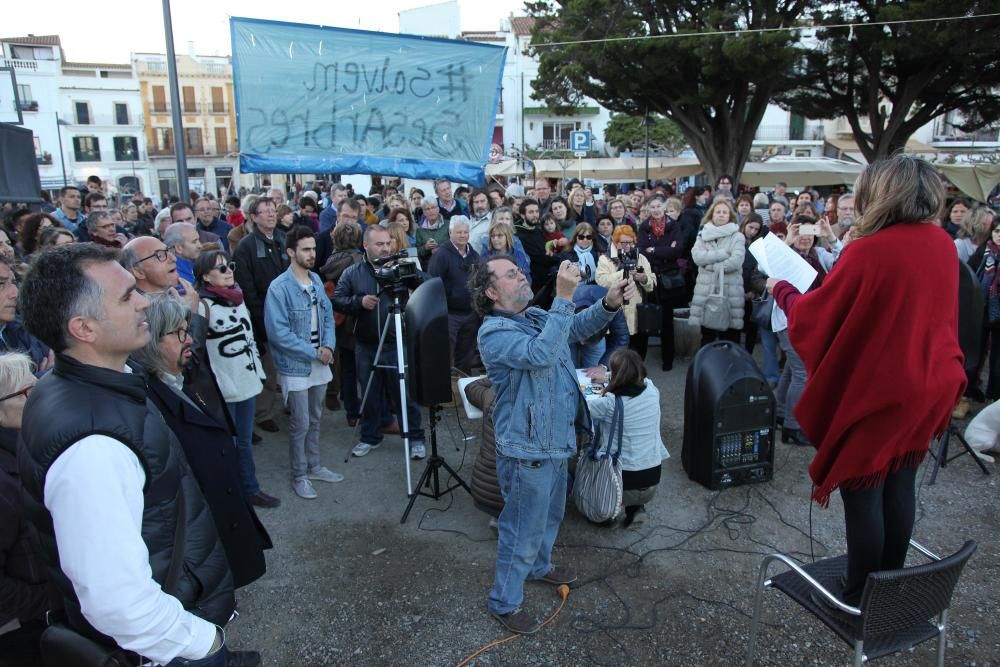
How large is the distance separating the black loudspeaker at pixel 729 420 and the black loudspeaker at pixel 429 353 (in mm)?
1749

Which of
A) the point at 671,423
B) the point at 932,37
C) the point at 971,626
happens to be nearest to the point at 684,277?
the point at 671,423

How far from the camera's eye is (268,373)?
614 cm

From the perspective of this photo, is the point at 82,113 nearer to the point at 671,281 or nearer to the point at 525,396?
the point at 671,281

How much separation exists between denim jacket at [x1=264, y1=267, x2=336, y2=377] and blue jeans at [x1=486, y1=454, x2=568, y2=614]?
1.91 metres

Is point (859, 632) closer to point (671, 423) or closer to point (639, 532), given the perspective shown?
point (639, 532)

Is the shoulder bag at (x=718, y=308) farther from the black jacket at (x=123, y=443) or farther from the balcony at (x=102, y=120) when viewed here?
the balcony at (x=102, y=120)

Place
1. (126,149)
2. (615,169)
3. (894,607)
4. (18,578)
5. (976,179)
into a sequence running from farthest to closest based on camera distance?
1. (126,149)
2. (615,169)
3. (976,179)
4. (18,578)
5. (894,607)

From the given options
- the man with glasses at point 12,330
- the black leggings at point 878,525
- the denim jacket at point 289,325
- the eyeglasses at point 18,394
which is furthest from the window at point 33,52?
the black leggings at point 878,525

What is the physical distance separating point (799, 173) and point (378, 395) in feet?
65.5

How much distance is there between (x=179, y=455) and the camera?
189 centimetres

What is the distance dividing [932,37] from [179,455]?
65.1 ft

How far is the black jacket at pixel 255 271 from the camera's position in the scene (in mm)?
5469

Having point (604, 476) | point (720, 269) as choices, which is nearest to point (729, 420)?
point (604, 476)

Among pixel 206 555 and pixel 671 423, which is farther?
pixel 671 423
